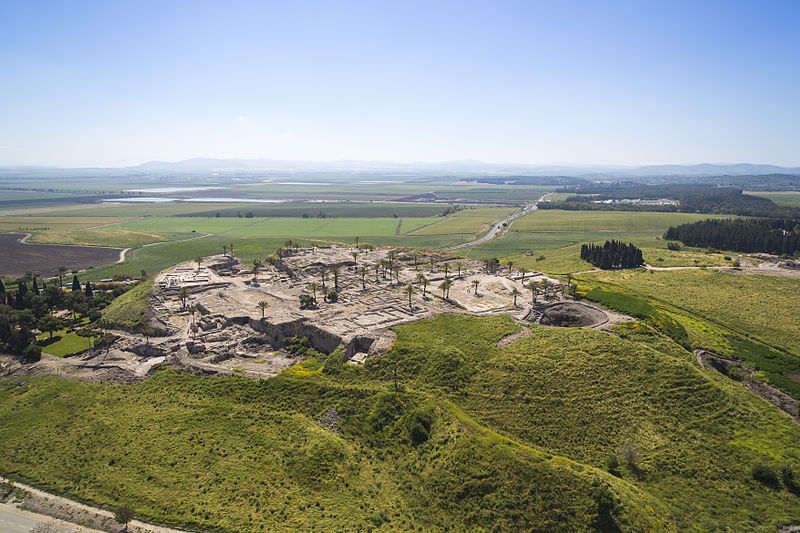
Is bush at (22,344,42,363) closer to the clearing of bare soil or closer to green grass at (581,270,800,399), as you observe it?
the clearing of bare soil

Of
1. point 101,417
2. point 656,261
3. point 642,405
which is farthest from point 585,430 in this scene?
point 656,261

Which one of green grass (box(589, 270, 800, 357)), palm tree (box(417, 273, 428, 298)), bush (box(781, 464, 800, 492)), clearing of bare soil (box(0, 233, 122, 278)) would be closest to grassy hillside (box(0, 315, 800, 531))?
bush (box(781, 464, 800, 492))

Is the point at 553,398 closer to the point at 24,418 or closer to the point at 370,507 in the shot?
the point at 370,507

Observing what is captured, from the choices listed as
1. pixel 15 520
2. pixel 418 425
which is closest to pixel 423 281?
pixel 418 425

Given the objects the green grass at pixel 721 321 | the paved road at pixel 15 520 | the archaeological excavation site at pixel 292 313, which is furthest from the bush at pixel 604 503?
the paved road at pixel 15 520

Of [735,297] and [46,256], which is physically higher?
[46,256]

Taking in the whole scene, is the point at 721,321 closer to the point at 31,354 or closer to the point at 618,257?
the point at 618,257
